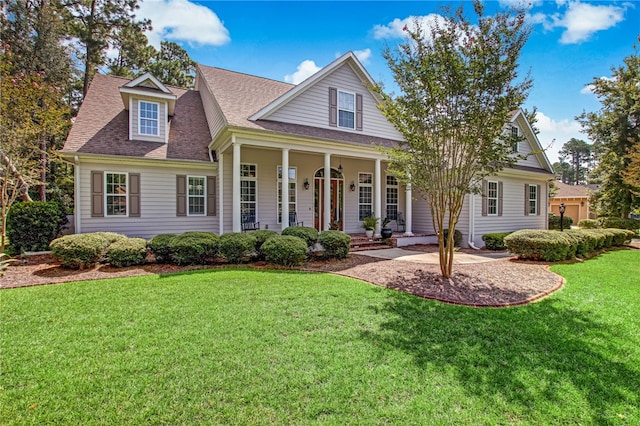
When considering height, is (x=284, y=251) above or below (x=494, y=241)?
above

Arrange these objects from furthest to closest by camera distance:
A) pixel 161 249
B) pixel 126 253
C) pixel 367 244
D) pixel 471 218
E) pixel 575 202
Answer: pixel 575 202
pixel 471 218
pixel 367 244
pixel 161 249
pixel 126 253

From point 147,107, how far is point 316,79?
6650 mm

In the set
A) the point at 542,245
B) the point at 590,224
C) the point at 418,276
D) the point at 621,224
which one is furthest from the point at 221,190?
the point at 590,224

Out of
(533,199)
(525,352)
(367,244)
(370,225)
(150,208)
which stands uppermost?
(533,199)

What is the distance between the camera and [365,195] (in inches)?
590

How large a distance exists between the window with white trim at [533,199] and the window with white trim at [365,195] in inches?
357

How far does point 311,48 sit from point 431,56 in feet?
24.2

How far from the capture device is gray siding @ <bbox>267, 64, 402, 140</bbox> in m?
12.3

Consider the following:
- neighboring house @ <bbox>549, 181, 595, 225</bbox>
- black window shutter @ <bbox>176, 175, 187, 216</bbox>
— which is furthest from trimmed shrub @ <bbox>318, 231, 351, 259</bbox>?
neighboring house @ <bbox>549, 181, 595, 225</bbox>

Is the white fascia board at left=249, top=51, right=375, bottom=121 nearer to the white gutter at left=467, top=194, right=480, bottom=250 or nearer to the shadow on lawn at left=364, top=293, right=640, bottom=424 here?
the white gutter at left=467, top=194, right=480, bottom=250

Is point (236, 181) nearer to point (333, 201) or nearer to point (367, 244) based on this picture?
point (333, 201)

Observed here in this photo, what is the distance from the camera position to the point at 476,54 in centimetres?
630

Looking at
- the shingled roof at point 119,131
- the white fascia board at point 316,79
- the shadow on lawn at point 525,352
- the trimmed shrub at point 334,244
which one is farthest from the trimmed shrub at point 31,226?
the shadow on lawn at point 525,352

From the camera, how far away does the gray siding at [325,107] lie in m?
12.3
